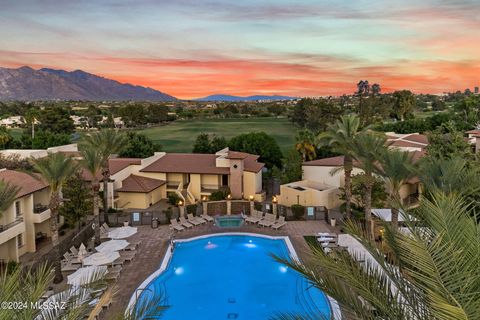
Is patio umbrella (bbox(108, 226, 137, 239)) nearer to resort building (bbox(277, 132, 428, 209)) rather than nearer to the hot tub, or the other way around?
the hot tub

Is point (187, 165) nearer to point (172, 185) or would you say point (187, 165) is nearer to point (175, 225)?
point (172, 185)

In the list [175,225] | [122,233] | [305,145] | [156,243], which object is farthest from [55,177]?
[305,145]

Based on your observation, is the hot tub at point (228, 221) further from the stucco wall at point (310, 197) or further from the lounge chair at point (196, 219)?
the stucco wall at point (310, 197)

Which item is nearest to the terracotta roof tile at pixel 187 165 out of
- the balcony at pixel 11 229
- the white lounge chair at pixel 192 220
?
the white lounge chair at pixel 192 220

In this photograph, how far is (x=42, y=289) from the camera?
5.81 meters

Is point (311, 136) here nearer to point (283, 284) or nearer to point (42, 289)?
point (283, 284)

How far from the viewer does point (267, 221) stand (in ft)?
86.0

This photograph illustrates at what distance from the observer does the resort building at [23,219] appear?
20078 millimetres

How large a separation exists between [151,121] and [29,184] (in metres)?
116

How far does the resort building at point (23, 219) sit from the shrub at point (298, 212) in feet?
53.9

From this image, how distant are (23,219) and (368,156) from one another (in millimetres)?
20036

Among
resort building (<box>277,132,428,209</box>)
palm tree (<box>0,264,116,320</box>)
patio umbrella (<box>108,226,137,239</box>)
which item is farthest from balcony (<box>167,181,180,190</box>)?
palm tree (<box>0,264,116,320</box>)

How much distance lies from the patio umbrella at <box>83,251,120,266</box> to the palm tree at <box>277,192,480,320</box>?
14802 millimetres

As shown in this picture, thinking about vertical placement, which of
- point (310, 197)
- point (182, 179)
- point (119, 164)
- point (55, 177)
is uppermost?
point (55, 177)
